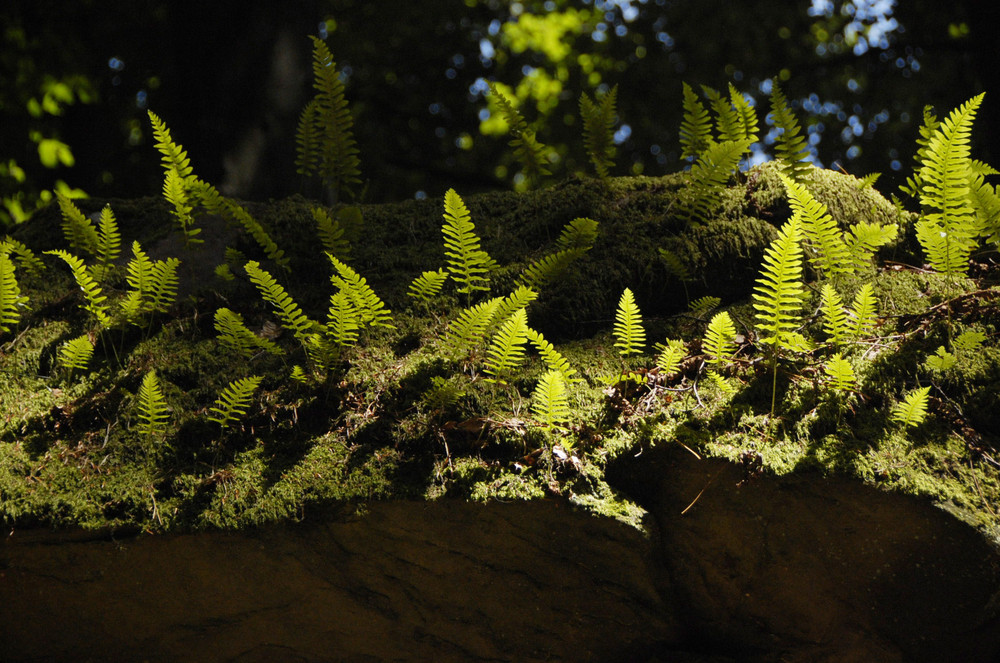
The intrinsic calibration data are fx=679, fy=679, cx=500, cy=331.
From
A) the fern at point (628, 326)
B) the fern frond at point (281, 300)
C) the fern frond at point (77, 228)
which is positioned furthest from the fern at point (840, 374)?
the fern frond at point (77, 228)

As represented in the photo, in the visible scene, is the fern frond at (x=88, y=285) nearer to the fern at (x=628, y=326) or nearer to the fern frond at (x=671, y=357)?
the fern at (x=628, y=326)

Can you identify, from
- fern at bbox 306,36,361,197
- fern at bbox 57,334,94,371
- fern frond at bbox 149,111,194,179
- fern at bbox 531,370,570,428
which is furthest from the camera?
fern at bbox 306,36,361,197

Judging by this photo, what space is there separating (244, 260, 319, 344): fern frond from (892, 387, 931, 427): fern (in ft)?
6.92

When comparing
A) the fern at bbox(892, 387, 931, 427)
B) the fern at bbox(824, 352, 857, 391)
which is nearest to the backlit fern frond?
the fern at bbox(824, 352, 857, 391)

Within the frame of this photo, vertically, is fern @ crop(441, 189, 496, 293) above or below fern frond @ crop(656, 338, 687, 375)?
above

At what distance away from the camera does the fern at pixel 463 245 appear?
2629 mm

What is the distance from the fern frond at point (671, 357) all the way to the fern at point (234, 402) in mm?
1484

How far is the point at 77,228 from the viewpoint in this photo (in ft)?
9.86

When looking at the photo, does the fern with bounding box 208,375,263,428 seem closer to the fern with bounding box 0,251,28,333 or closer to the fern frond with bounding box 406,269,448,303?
the fern frond with bounding box 406,269,448,303

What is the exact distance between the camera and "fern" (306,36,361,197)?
3268 mm

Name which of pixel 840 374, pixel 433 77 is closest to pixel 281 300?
pixel 840 374

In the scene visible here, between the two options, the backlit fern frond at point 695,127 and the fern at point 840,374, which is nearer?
the fern at point 840,374

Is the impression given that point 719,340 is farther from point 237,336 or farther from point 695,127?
point 237,336

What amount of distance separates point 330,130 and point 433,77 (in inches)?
293
